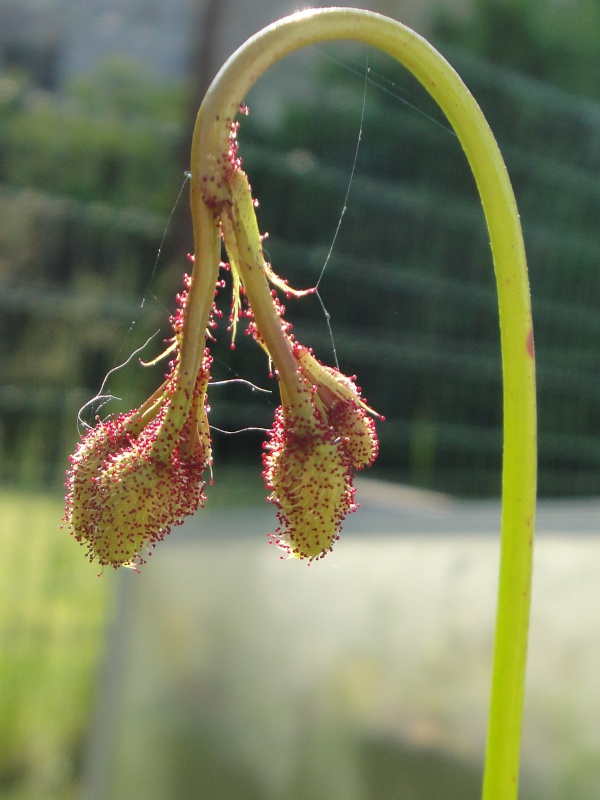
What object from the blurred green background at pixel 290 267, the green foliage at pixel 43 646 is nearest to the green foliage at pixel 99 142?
the blurred green background at pixel 290 267

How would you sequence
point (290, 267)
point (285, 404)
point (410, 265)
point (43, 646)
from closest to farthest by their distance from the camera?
1. point (285, 404)
2. point (43, 646)
3. point (290, 267)
4. point (410, 265)

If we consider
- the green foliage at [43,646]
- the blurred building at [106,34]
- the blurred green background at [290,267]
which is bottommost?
the green foliage at [43,646]

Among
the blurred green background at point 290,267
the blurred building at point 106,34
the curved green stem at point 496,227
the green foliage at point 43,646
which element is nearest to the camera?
the curved green stem at point 496,227

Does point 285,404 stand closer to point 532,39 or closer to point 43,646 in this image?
point 43,646

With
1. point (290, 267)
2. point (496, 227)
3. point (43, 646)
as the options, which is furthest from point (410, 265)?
point (496, 227)

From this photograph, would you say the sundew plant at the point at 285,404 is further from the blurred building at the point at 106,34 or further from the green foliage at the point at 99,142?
the blurred building at the point at 106,34

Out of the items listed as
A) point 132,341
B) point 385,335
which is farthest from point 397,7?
point 132,341

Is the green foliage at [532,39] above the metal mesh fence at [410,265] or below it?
above
